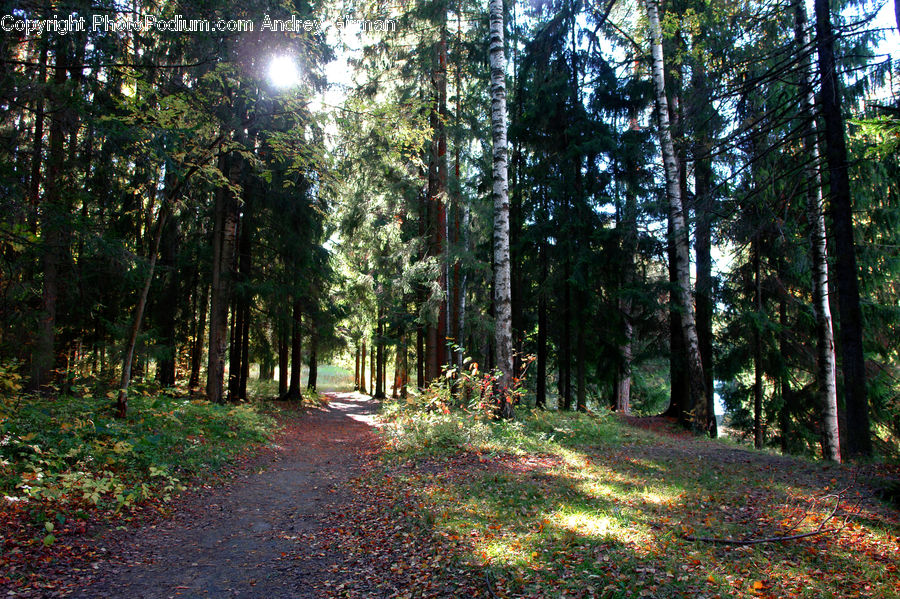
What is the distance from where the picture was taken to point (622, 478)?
6848 mm

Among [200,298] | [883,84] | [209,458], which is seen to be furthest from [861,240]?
[200,298]

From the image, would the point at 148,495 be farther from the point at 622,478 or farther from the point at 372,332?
the point at 372,332

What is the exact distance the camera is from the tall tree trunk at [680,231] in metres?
11.6

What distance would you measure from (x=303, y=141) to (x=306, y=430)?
9083 millimetres

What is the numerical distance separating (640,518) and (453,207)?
12.4 metres

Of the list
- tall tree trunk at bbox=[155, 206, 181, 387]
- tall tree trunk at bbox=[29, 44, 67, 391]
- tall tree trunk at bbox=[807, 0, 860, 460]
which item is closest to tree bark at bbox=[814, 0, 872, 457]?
tall tree trunk at bbox=[807, 0, 860, 460]

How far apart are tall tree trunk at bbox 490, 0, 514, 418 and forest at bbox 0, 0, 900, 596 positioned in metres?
0.07

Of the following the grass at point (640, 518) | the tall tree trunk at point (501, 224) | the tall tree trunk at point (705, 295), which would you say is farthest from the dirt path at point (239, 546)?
the tall tree trunk at point (705, 295)

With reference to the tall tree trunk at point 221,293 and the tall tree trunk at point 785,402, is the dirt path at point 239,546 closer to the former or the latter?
the tall tree trunk at point 221,293

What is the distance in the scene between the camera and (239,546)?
5.20m

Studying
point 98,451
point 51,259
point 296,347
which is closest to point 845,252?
point 98,451

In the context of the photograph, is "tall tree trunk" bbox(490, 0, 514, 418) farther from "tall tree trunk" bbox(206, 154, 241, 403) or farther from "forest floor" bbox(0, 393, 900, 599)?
"tall tree trunk" bbox(206, 154, 241, 403)

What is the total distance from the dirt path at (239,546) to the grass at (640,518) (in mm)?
1343

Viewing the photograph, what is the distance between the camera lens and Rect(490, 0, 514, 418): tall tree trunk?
10312 millimetres
